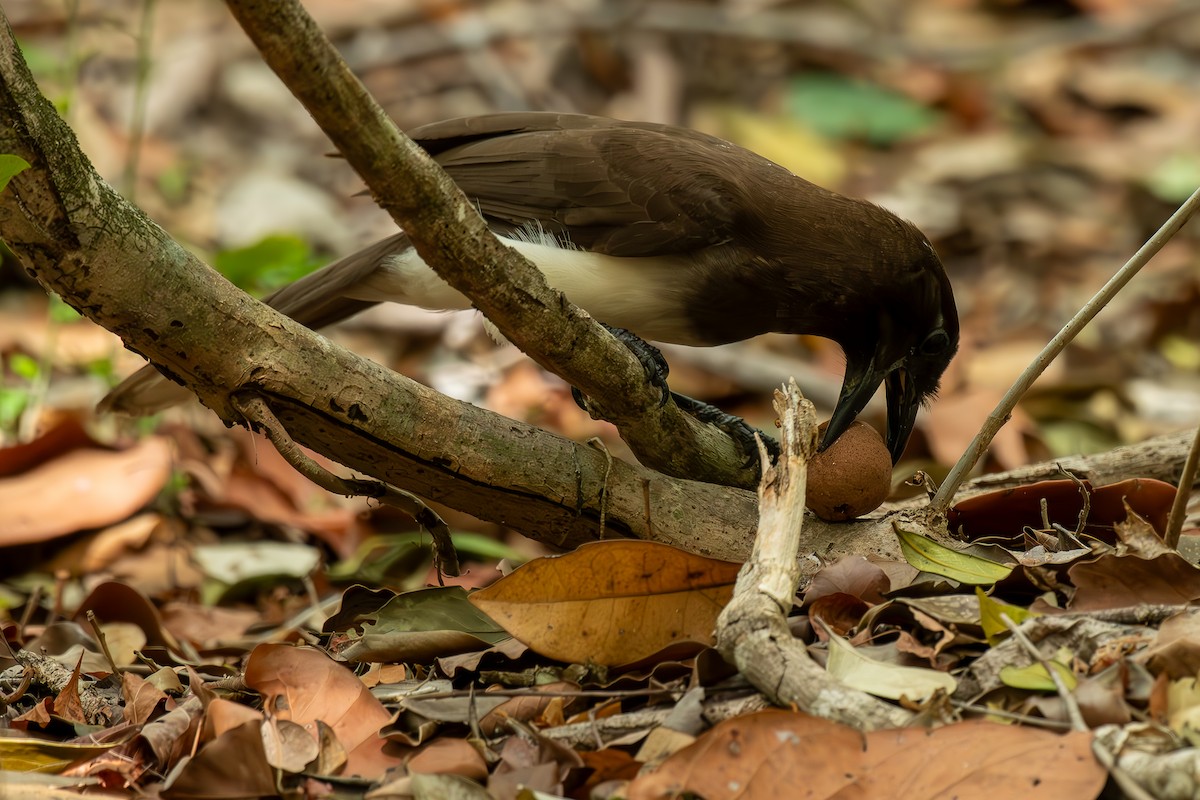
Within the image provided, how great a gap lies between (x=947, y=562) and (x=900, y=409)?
1.27 metres

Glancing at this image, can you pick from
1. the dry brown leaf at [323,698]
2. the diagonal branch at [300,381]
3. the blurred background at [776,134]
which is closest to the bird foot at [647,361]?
the diagonal branch at [300,381]

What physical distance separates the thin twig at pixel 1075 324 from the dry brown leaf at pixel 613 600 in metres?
0.75

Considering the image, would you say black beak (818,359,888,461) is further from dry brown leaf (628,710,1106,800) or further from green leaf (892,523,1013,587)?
dry brown leaf (628,710,1106,800)

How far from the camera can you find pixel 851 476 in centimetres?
341

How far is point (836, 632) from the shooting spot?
2.80 metres

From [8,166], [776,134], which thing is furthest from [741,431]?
[776,134]

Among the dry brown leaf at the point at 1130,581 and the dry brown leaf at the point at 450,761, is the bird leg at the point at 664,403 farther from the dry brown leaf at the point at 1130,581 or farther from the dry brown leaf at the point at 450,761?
the dry brown leaf at the point at 450,761

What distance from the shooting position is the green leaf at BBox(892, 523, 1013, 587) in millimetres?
2867

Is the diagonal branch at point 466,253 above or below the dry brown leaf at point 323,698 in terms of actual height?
above

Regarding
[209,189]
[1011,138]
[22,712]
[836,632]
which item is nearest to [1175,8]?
[1011,138]

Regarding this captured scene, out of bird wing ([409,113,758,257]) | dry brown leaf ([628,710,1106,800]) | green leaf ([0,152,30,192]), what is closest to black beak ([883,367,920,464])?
bird wing ([409,113,758,257])

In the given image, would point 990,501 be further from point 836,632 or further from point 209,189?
point 209,189

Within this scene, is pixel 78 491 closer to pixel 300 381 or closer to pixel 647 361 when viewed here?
pixel 300 381

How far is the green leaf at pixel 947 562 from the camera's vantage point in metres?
2.87
